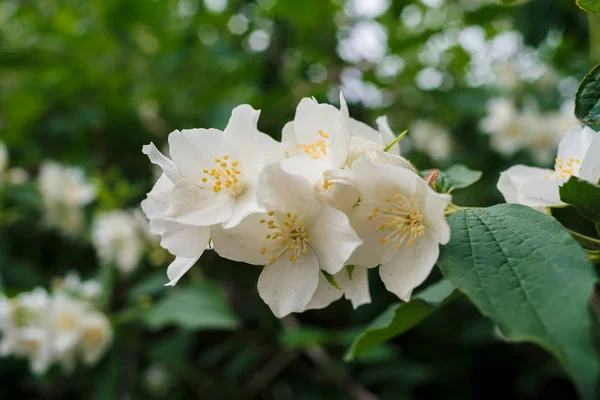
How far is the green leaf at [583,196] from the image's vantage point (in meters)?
0.78

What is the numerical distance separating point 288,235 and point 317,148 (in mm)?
183

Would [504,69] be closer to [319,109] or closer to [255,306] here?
[255,306]

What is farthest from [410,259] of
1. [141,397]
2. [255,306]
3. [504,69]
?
[504,69]

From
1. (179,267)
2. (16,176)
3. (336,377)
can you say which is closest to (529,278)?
(179,267)

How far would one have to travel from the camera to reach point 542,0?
2.32m

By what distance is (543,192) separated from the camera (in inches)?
36.8

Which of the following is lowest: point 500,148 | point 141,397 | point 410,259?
point 141,397

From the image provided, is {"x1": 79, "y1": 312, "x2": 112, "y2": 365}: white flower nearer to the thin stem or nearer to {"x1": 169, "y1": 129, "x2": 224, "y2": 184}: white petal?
{"x1": 169, "y1": 129, "x2": 224, "y2": 184}: white petal

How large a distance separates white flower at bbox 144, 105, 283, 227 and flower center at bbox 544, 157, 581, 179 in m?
0.58

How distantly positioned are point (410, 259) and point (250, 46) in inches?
96.9

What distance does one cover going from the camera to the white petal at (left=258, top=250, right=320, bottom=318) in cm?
91

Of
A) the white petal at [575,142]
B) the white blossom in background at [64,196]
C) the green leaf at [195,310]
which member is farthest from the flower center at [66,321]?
the white petal at [575,142]

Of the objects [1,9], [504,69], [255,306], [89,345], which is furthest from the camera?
[1,9]

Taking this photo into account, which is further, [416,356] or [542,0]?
[416,356]
